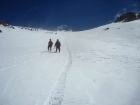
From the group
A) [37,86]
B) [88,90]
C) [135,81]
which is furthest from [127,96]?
[37,86]

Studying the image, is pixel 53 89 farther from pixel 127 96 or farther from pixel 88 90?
pixel 127 96

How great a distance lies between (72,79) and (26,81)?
2.47 meters

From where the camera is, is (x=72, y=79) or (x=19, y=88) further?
(x=72, y=79)

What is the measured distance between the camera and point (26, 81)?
6.76 metres

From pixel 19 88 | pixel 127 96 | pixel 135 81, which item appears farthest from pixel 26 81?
pixel 135 81

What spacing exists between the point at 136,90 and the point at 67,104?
11.7 ft

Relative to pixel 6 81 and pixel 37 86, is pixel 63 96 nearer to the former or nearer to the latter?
pixel 37 86

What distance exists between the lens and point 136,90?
619 centimetres

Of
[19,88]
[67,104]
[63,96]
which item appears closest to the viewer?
[67,104]

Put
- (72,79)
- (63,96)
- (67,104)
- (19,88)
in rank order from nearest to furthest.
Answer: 1. (67,104)
2. (63,96)
3. (19,88)
4. (72,79)

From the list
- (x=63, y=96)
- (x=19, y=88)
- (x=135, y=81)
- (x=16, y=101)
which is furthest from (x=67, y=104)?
(x=135, y=81)

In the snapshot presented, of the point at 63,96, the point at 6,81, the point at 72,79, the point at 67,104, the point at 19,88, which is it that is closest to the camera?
the point at 67,104

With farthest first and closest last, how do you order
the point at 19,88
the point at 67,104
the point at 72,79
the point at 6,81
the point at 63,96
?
the point at 72,79, the point at 6,81, the point at 19,88, the point at 63,96, the point at 67,104

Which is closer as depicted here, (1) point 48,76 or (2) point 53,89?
(2) point 53,89
